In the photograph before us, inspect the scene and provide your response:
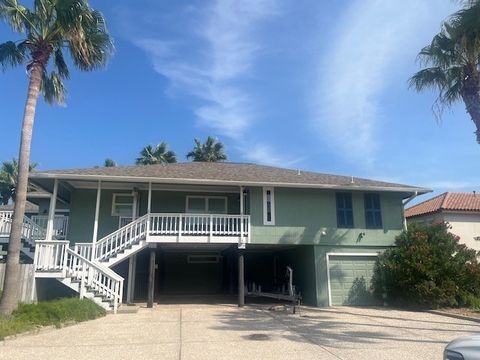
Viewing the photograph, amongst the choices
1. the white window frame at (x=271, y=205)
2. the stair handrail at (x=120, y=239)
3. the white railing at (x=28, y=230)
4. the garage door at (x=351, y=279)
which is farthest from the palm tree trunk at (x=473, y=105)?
the white railing at (x=28, y=230)

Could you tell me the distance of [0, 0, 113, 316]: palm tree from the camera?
36.0ft

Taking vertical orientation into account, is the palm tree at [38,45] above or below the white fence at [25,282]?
above

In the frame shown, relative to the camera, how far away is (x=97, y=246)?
15.6 m

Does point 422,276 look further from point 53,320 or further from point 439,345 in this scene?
point 53,320

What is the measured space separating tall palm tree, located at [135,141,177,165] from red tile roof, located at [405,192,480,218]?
889 inches

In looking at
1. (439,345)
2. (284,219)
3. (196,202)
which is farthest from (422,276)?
(196,202)

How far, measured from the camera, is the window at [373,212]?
18.2 metres

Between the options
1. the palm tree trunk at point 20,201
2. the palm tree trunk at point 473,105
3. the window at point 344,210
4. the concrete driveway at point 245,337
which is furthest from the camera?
the window at point 344,210

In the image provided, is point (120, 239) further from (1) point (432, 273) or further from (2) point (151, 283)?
(1) point (432, 273)

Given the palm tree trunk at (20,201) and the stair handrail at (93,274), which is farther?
the stair handrail at (93,274)

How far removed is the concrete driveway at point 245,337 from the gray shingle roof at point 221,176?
5396 mm

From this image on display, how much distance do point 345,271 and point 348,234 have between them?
1613 millimetres

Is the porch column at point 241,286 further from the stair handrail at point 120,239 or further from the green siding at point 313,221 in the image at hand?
the stair handrail at point 120,239

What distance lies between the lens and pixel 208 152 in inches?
1590
